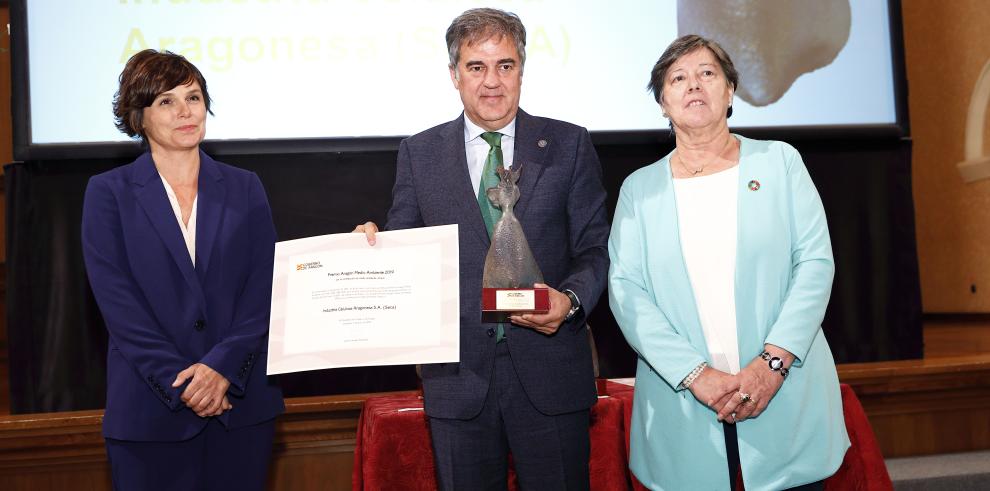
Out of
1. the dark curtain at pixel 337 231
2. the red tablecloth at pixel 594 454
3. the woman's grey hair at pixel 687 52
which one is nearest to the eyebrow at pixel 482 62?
the woman's grey hair at pixel 687 52

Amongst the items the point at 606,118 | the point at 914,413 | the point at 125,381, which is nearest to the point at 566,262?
the point at 125,381

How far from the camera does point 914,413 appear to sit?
11.4 feet

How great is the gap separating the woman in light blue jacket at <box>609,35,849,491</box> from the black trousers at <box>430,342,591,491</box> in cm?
21

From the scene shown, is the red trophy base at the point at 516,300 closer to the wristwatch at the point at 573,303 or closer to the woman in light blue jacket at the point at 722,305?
the wristwatch at the point at 573,303

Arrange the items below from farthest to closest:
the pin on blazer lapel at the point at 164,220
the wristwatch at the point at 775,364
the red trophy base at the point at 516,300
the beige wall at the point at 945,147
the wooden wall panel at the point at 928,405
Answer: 1. the beige wall at the point at 945,147
2. the wooden wall panel at the point at 928,405
3. the pin on blazer lapel at the point at 164,220
4. the wristwatch at the point at 775,364
5. the red trophy base at the point at 516,300

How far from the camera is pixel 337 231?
3729mm

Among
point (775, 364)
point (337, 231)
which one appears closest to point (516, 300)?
point (775, 364)

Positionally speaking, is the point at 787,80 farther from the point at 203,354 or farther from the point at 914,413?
the point at 203,354

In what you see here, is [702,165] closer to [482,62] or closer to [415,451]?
[482,62]

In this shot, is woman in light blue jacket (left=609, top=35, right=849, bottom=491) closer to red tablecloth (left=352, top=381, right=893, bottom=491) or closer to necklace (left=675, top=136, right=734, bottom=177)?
necklace (left=675, top=136, right=734, bottom=177)

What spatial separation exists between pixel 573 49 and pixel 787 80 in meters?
1.00

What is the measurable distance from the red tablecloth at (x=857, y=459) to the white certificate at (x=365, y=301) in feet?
2.79

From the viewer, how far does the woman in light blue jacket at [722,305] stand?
1.72m

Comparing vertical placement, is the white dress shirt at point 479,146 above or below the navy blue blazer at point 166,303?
above
